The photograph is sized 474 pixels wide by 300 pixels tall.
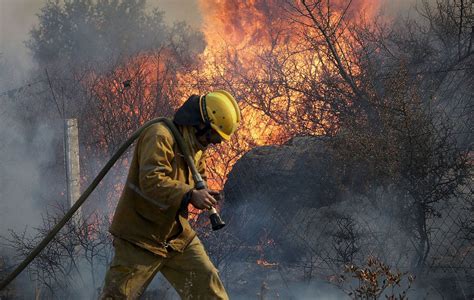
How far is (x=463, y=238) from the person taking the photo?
23.7 ft

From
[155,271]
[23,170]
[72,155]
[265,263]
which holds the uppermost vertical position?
[23,170]

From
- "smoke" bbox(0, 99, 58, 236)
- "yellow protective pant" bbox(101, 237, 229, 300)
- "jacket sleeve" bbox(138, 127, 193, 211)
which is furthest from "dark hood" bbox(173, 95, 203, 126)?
"smoke" bbox(0, 99, 58, 236)

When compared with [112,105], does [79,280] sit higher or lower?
lower

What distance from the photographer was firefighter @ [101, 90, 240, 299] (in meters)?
4.83

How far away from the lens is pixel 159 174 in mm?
4656

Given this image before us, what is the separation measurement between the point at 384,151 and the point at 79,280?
136 inches

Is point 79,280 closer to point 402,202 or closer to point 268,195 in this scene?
point 268,195

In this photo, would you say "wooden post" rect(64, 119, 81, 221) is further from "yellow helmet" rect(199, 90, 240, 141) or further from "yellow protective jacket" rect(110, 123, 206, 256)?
"yellow helmet" rect(199, 90, 240, 141)

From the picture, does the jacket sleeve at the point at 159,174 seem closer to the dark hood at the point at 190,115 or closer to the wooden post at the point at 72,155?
the dark hood at the point at 190,115

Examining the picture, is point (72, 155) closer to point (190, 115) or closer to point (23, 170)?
point (190, 115)

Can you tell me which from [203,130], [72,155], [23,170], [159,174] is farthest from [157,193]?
[23,170]

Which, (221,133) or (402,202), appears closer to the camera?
(221,133)

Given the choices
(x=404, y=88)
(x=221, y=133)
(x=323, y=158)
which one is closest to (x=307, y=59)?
(x=323, y=158)

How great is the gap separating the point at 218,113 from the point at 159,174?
0.62 metres
